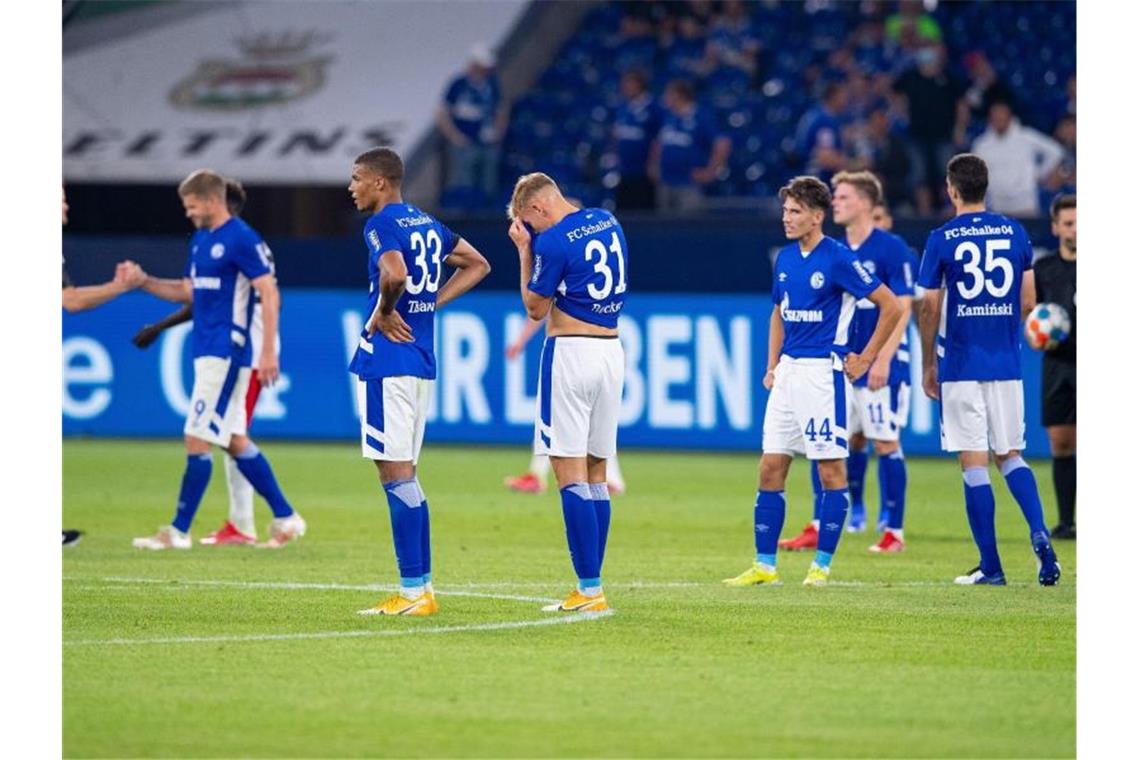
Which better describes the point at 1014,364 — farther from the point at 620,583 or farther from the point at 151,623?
the point at 151,623

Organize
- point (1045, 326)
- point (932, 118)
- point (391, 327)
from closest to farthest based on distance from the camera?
1. point (391, 327)
2. point (1045, 326)
3. point (932, 118)

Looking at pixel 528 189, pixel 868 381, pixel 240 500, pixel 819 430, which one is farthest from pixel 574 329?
pixel 240 500

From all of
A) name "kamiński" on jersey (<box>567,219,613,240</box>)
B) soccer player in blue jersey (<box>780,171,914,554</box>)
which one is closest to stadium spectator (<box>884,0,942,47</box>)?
soccer player in blue jersey (<box>780,171,914,554</box>)

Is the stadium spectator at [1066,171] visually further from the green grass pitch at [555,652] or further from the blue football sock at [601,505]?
the blue football sock at [601,505]

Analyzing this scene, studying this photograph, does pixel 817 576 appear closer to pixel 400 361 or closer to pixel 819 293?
pixel 819 293

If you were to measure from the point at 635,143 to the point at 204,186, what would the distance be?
1054 centimetres

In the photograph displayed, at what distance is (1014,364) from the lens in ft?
36.1

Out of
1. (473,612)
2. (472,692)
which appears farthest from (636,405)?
(472,692)

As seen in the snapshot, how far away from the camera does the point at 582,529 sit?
31.7 ft

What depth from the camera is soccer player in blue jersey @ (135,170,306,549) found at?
1290 centimetres

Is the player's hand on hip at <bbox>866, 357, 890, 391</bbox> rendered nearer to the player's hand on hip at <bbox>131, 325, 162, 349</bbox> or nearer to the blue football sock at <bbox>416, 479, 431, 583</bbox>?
the blue football sock at <bbox>416, 479, 431, 583</bbox>

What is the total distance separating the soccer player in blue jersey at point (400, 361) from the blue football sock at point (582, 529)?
68 centimetres

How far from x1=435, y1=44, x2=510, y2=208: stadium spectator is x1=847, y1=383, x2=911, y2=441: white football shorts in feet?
34.0

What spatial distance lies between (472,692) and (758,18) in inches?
782
